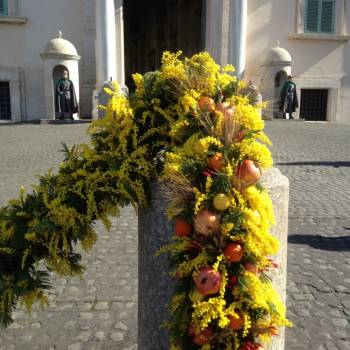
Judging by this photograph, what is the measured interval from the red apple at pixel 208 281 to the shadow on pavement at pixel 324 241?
127 inches

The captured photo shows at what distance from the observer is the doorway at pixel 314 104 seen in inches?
812

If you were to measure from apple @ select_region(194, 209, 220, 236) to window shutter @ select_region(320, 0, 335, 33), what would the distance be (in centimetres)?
2073

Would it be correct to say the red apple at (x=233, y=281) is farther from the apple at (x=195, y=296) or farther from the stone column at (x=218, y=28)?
the stone column at (x=218, y=28)

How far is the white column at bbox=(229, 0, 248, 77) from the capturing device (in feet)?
59.7

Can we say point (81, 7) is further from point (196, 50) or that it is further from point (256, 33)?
point (196, 50)

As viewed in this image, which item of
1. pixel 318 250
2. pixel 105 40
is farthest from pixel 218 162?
pixel 105 40

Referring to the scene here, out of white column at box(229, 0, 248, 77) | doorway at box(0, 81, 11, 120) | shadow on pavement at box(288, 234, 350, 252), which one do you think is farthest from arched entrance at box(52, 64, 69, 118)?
shadow on pavement at box(288, 234, 350, 252)

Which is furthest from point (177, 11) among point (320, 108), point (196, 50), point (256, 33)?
point (196, 50)

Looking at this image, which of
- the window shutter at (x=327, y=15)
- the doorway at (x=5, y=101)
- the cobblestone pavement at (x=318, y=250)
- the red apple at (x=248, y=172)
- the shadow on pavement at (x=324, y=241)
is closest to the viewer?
the red apple at (x=248, y=172)

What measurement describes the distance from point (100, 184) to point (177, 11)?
26154mm

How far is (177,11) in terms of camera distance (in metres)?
26.4

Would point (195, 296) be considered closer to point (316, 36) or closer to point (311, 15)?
point (316, 36)

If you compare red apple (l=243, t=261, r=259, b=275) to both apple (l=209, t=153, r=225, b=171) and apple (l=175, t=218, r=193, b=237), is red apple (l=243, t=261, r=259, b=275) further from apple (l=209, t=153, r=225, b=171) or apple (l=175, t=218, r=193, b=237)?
apple (l=209, t=153, r=225, b=171)

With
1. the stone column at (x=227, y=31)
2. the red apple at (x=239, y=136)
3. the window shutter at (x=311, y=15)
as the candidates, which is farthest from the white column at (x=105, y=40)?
the red apple at (x=239, y=136)
